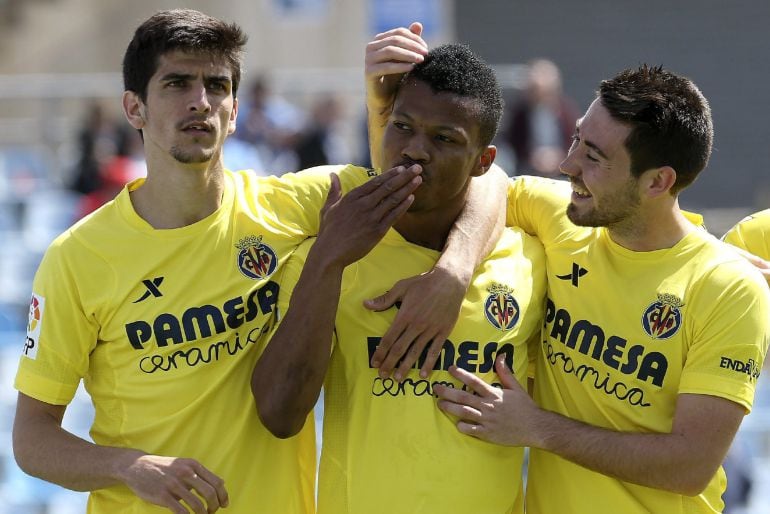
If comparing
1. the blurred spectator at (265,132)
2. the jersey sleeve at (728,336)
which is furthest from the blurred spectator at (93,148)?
the jersey sleeve at (728,336)

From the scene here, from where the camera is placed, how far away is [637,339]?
3.68 meters

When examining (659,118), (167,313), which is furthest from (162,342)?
(659,118)

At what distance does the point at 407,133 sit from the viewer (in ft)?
12.1

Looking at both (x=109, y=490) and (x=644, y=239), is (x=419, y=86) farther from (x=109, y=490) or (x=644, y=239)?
(x=109, y=490)

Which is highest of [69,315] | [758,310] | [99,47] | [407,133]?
[407,133]

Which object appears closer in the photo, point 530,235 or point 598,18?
point 530,235

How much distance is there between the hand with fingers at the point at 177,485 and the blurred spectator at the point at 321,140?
707 cm

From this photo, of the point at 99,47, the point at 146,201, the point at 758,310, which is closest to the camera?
the point at 758,310

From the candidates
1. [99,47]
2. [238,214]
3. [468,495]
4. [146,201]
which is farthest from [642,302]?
[99,47]

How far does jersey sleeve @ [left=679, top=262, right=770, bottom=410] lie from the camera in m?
3.53

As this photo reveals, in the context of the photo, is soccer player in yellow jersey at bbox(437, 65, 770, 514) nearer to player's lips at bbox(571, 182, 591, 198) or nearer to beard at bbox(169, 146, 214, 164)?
player's lips at bbox(571, 182, 591, 198)

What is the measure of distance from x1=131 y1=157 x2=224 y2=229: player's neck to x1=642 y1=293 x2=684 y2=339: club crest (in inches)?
58.6

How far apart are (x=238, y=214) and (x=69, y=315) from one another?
643 millimetres

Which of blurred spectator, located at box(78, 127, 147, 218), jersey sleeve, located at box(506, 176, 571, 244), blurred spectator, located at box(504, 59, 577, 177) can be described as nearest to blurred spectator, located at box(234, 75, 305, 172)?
blurred spectator, located at box(78, 127, 147, 218)
